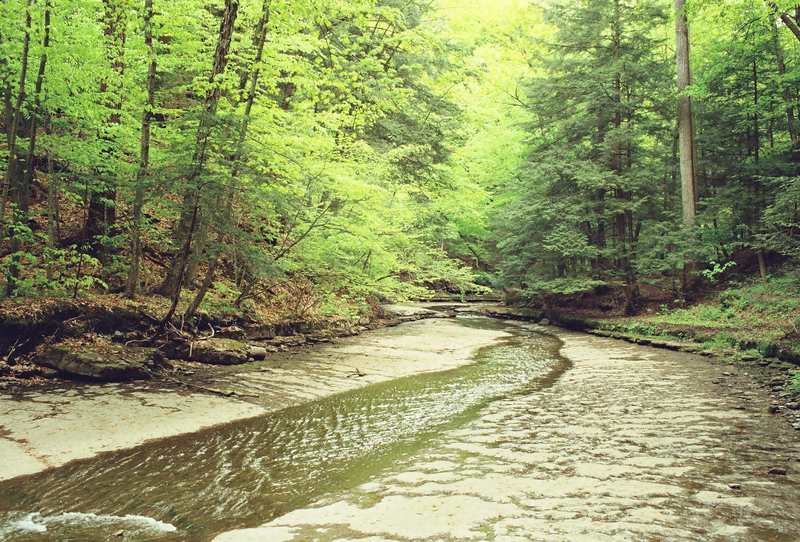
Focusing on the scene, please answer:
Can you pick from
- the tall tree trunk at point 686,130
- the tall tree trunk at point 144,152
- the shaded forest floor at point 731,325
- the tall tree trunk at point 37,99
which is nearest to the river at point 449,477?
the shaded forest floor at point 731,325

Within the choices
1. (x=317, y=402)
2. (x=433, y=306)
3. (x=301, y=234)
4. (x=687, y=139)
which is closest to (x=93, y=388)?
(x=317, y=402)

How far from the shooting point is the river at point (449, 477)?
337cm

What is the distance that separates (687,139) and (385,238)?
36.0 ft

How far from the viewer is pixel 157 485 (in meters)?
4.32

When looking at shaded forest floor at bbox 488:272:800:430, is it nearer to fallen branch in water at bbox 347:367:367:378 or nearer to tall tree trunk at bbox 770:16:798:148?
tall tree trunk at bbox 770:16:798:148

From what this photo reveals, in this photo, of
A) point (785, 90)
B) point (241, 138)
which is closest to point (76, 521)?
point (241, 138)

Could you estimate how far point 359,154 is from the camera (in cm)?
1343

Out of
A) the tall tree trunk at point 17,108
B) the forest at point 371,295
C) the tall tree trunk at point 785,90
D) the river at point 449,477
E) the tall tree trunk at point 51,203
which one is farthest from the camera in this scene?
the tall tree trunk at point 785,90

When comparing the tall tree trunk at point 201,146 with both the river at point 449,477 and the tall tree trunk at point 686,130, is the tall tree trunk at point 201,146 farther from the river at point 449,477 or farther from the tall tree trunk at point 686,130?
the tall tree trunk at point 686,130

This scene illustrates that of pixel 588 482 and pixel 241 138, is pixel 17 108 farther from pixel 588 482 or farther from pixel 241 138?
pixel 588 482

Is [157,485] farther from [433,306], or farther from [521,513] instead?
[433,306]

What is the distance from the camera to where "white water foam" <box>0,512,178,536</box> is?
137 inches

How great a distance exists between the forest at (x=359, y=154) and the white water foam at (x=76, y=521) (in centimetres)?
507

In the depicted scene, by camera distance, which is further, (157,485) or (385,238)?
(385,238)
